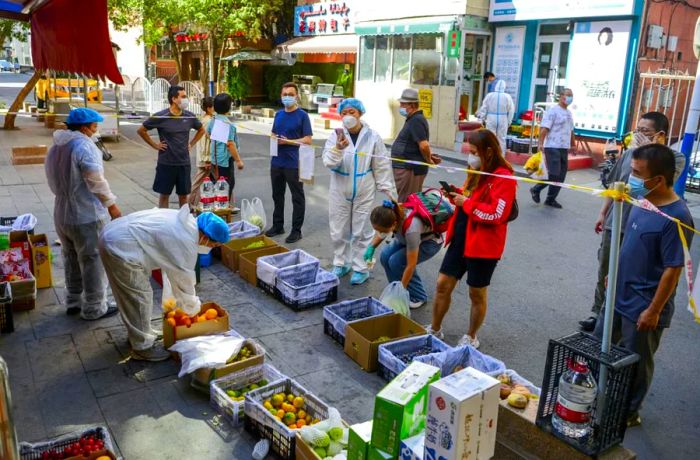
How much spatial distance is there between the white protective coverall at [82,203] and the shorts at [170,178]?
2.52 m

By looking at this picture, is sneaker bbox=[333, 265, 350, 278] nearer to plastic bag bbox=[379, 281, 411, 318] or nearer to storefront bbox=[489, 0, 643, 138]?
plastic bag bbox=[379, 281, 411, 318]

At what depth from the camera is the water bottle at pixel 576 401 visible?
112 inches

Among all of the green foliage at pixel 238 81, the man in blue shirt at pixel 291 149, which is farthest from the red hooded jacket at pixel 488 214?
the green foliage at pixel 238 81

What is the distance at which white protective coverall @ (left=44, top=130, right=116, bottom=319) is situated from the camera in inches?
198

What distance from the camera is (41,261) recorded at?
6078 mm

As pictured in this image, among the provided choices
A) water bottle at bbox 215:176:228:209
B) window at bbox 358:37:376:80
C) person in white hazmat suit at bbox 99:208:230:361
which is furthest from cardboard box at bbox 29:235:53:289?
window at bbox 358:37:376:80

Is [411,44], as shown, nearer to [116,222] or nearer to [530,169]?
[530,169]

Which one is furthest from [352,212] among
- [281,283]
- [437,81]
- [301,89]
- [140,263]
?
[301,89]

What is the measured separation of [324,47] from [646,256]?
18651 millimetres

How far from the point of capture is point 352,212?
6602 millimetres

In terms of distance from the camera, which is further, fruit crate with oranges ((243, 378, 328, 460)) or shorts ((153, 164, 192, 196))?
shorts ((153, 164, 192, 196))

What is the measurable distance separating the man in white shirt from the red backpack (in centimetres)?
533

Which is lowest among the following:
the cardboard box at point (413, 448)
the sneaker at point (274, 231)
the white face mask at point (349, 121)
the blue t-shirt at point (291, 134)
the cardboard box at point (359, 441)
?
the sneaker at point (274, 231)

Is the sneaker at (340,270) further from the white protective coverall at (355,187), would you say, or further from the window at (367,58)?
the window at (367,58)
